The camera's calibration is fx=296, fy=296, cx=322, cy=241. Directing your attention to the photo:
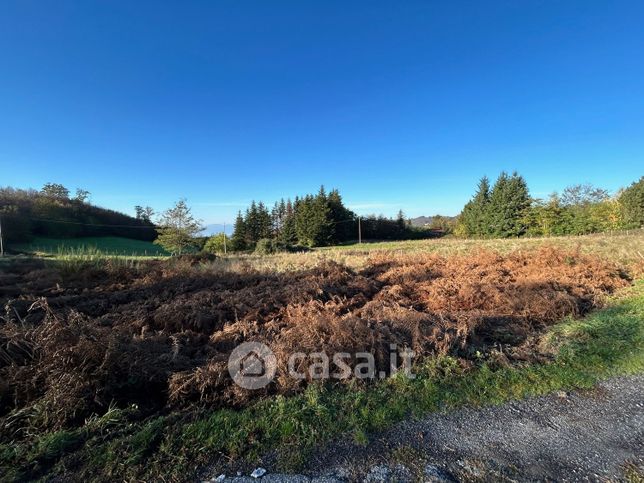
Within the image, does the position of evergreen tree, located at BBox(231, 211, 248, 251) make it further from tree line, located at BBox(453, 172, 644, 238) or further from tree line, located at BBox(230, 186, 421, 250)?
A: tree line, located at BBox(453, 172, 644, 238)

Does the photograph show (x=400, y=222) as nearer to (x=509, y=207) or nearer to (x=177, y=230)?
(x=509, y=207)

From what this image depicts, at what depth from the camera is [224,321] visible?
5.39m

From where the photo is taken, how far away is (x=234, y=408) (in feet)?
9.45

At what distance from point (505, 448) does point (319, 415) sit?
1482mm

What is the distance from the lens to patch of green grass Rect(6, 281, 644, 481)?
216 centimetres

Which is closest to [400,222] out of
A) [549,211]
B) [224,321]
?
[549,211]

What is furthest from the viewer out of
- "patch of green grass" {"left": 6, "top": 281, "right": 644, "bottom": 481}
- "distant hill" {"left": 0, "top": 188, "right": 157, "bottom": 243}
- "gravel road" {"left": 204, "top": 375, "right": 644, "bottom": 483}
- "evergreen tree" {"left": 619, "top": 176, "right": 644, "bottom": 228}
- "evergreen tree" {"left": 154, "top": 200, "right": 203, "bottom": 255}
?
"distant hill" {"left": 0, "top": 188, "right": 157, "bottom": 243}

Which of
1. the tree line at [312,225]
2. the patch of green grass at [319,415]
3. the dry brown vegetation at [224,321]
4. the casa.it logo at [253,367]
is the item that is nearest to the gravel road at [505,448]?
the patch of green grass at [319,415]

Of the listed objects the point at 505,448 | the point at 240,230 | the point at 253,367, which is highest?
the point at 240,230

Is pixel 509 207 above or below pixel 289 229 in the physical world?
above

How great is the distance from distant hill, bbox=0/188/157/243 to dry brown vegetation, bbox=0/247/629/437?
43.7 m

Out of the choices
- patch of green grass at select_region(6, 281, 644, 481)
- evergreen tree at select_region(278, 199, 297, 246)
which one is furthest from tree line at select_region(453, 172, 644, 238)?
patch of green grass at select_region(6, 281, 644, 481)

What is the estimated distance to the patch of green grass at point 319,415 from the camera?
2160 mm

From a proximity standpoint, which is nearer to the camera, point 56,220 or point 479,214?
point 56,220
